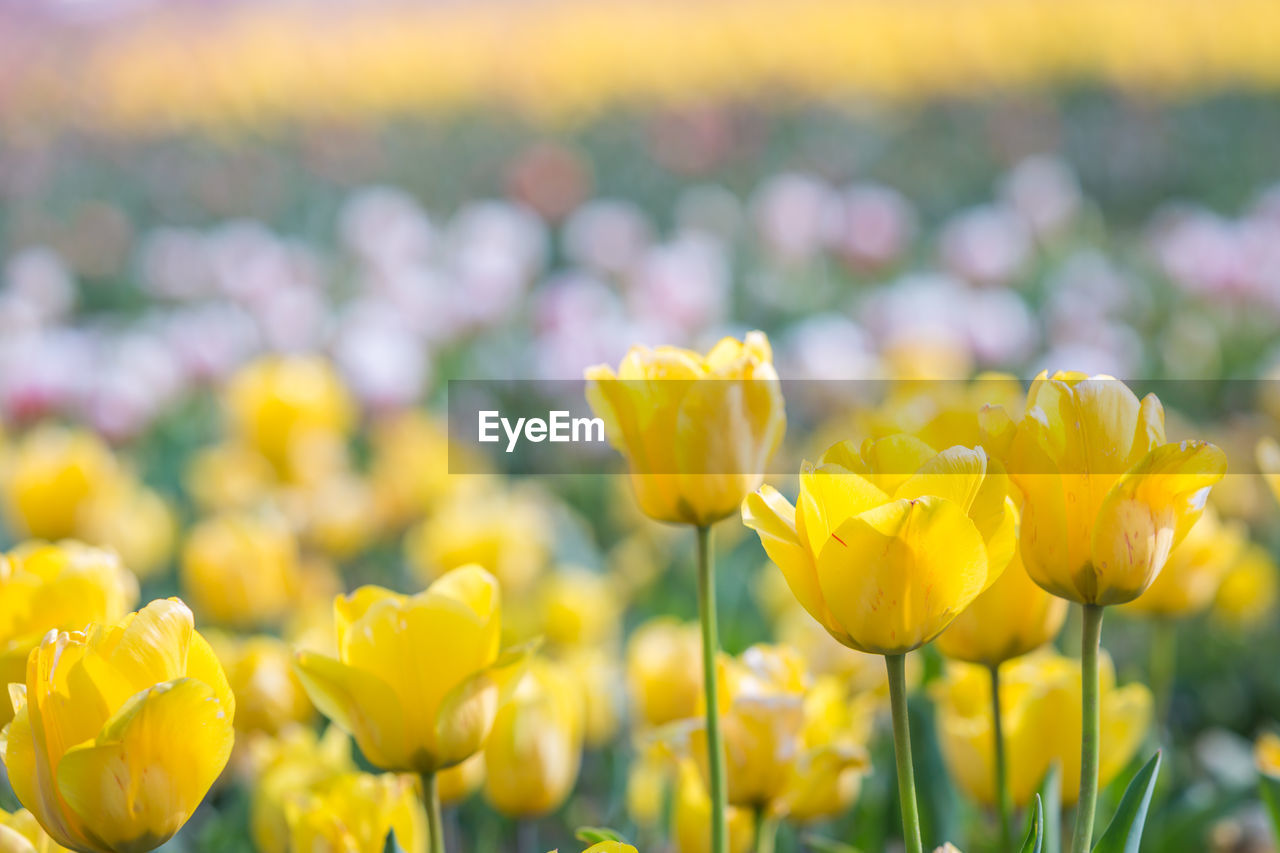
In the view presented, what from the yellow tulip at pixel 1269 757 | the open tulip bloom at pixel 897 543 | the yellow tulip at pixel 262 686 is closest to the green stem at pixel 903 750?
the open tulip bloom at pixel 897 543

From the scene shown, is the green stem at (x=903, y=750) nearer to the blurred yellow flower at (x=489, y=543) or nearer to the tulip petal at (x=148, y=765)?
the tulip petal at (x=148, y=765)

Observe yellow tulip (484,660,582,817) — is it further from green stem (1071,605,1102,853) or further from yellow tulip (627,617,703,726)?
green stem (1071,605,1102,853)

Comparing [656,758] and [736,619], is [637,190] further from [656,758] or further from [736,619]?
[656,758]

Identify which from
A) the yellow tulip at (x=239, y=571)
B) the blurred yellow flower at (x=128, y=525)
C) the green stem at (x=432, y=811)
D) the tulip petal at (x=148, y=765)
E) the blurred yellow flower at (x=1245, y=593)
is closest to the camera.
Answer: the tulip petal at (x=148, y=765)

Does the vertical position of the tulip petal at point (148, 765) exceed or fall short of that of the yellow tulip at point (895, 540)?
it falls short

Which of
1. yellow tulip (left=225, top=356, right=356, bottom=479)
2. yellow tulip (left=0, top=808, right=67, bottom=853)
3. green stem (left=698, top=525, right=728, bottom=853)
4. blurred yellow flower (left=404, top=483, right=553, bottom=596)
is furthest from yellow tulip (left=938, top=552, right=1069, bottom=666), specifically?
yellow tulip (left=225, top=356, right=356, bottom=479)

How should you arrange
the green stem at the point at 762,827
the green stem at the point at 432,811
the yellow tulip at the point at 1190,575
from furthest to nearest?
the yellow tulip at the point at 1190,575
the green stem at the point at 762,827
the green stem at the point at 432,811

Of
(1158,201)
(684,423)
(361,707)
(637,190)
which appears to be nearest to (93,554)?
(361,707)
